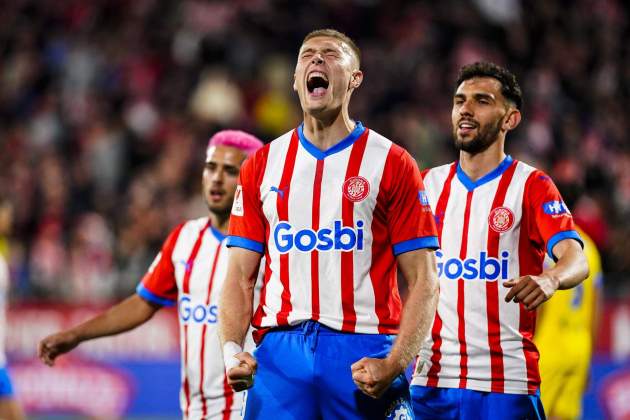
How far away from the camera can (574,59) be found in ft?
46.8

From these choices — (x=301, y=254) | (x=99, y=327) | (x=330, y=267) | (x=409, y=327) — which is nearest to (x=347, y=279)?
(x=330, y=267)

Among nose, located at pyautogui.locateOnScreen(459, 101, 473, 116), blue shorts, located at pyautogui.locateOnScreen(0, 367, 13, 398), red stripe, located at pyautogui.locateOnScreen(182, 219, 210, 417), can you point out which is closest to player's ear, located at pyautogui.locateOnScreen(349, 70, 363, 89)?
nose, located at pyautogui.locateOnScreen(459, 101, 473, 116)

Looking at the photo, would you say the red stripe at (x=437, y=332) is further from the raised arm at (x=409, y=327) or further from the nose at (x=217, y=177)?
the nose at (x=217, y=177)

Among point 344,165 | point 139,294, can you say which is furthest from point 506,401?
point 139,294

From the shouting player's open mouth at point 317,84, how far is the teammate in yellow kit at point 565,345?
3.18 meters

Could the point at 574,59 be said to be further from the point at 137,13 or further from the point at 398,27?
the point at 137,13

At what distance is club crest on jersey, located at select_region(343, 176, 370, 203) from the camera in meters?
4.13

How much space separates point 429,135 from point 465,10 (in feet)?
8.78

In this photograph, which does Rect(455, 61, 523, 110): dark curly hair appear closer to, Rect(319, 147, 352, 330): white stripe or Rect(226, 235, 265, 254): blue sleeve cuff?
Rect(319, 147, 352, 330): white stripe

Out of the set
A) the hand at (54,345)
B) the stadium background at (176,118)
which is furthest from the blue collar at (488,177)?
the stadium background at (176,118)

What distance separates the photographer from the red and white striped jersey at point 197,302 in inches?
216

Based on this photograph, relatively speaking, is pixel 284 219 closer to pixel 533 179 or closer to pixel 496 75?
pixel 533 179

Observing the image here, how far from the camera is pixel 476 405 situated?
15.8ft

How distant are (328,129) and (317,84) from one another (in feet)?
0.61
